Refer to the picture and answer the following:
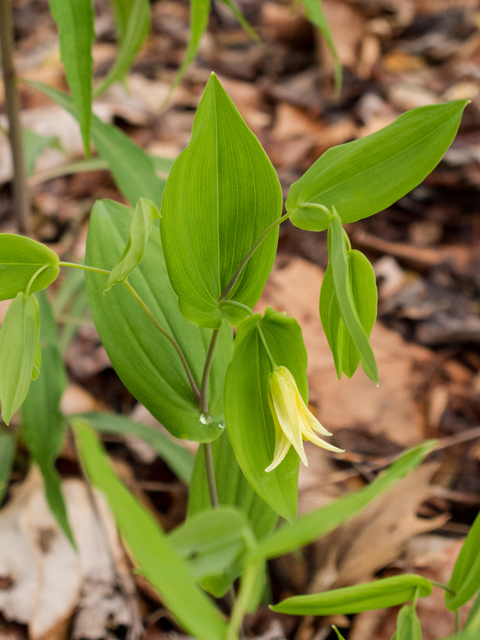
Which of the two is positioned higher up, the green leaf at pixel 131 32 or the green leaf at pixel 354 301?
the green leaf at pixel 131 32

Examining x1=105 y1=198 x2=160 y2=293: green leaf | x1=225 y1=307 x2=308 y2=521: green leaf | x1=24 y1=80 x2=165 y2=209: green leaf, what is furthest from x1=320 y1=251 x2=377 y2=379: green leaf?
x1=24 y1=80 x2=165 y2=209: green leaf

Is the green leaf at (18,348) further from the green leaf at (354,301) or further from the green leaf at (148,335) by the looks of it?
the green leaf at (354,301)

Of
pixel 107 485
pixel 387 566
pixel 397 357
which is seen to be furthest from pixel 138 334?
pixel 397 357

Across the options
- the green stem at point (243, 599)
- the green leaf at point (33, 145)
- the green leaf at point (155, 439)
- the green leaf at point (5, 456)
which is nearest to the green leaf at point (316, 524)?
the green stem at point (243, 599)

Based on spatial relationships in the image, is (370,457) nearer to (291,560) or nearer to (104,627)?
(291,560)

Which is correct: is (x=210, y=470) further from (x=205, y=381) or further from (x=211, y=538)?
(x=211, y=538)
